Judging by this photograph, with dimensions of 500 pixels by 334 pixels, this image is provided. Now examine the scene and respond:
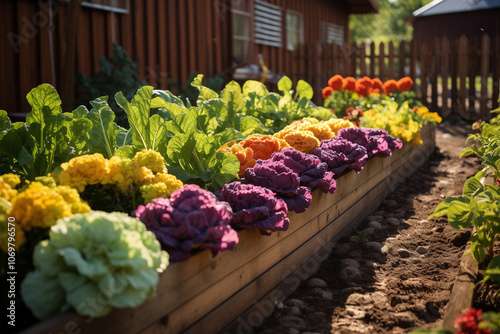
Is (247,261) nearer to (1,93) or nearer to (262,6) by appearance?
(1,93)

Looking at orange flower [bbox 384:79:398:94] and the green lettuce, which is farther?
orange flower [bbox 384:79:398:94]

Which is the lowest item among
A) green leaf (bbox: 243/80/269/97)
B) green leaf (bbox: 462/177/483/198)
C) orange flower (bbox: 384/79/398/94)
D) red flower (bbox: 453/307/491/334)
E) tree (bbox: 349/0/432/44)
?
red flower (bbox: 453/307/491/334)

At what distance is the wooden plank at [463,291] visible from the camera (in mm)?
1962

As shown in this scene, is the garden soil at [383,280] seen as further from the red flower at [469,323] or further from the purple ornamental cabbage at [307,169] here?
the red flower at [469,323]

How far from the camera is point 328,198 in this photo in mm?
3062

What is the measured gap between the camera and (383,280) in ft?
8.85

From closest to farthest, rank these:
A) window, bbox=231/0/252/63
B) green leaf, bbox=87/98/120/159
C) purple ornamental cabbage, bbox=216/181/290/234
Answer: purple ornamental cabbage, bbox=216/181/290/234 < green leaf, bbox=87/98/120/159 < window, bbox=231/0/252/63

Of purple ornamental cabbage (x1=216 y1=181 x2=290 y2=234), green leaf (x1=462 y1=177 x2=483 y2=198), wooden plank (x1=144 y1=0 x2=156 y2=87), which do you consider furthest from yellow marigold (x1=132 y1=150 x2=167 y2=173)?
wooden plank (x1=144 y1=0 x2=156 y2=87)

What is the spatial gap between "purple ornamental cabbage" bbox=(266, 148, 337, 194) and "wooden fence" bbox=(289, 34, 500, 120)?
7.48 m

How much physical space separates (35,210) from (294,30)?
1076cm

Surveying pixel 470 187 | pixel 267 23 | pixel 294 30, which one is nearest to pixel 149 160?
pixel 470 187

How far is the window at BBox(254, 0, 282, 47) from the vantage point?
9805 mm

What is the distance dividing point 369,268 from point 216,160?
1.01 meters

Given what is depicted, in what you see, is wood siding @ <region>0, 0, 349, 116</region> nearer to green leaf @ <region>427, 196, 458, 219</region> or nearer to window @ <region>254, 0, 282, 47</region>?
window @ <region>254, 0, 282, 47</region>
